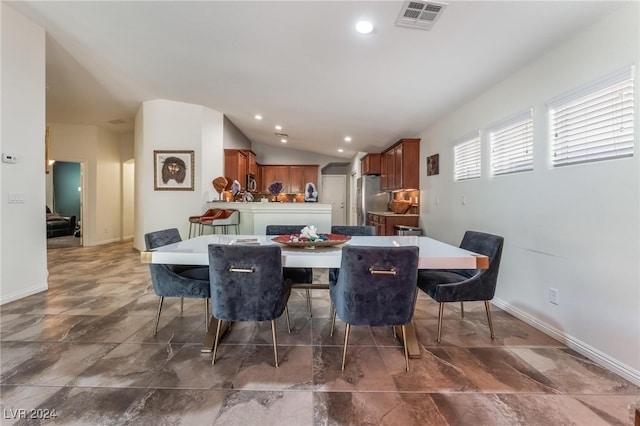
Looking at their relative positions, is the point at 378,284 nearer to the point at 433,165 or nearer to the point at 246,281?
the point at 246,281

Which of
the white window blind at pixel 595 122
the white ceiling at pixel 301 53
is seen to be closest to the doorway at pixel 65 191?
the white ceiling at pixel 301 53

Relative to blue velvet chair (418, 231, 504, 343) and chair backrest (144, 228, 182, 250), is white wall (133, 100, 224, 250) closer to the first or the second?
chair backrest (144, 228, 182, 250)

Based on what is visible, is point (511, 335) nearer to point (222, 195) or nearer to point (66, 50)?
point (222, 195)

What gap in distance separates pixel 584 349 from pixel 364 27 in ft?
9.25

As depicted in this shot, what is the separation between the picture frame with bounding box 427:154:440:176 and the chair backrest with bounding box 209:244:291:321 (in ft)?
10.8

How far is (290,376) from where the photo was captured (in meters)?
1.69

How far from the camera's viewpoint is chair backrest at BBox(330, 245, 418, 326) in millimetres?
1585

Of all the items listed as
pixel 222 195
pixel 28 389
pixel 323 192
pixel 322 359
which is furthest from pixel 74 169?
pixel 322 359

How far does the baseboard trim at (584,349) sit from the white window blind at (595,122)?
1.27m

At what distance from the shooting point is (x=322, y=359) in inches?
73.8

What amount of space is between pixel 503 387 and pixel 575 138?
5.85 ft

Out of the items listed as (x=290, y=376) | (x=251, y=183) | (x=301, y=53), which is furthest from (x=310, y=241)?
(x=251, y=183)

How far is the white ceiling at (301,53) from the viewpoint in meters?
2.00

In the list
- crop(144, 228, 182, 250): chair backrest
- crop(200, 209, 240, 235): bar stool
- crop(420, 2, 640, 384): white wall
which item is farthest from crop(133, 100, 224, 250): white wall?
crop(420, 2, 640, 384): white wall
